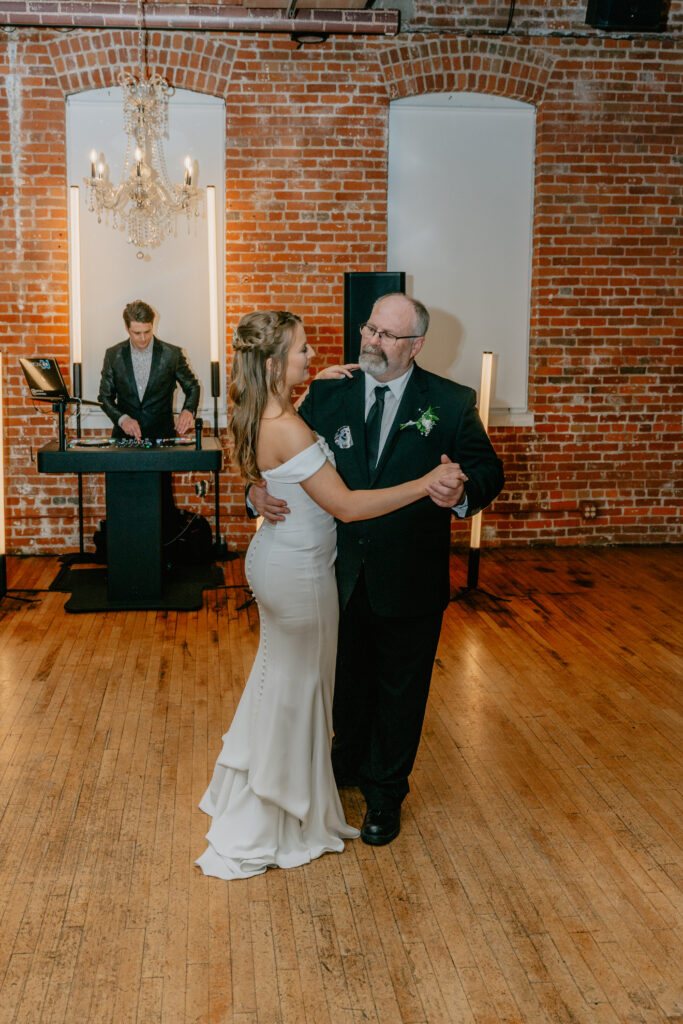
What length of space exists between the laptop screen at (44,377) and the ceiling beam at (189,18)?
228 cm

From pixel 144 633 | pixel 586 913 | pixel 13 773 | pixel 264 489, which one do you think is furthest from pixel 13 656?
pixel 586 913

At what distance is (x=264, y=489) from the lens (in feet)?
10.0

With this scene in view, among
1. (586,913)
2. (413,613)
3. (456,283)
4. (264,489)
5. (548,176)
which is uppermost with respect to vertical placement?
(548,176)

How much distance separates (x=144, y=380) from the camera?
6.44 metres

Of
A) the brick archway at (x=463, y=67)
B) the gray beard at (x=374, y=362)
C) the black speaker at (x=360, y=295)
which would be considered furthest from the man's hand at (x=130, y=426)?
the gray beard at (x=374, y=362)

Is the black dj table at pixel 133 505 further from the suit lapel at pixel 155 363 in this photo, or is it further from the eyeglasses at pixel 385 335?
the eyeglasses at pixel 385 335

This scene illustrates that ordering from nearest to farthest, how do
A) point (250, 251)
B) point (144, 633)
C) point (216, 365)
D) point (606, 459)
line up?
Result: point (144, 633)
point (216, 365)
point (250, 251)
point (606, 459)

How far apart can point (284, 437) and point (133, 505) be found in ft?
9.89

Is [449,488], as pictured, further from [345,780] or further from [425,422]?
[345,780]

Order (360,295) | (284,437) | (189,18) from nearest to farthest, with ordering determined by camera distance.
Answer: (284,437) → (360,295) → (189,18)

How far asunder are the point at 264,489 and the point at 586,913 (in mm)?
1519

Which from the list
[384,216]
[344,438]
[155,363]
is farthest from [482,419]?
[344,438]

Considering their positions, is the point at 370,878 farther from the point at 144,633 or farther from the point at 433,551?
the point at 144,633

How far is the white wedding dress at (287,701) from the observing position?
3033 mm
